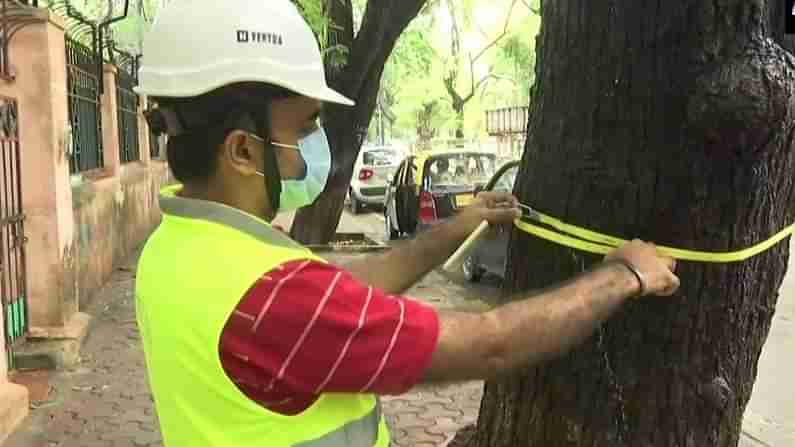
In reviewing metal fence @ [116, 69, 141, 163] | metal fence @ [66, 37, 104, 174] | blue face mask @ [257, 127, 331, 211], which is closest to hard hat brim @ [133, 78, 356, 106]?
blue face mask @ [257, 127, 331, 211]

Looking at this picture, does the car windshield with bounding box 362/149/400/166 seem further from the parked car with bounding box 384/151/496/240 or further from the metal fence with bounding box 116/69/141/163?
the metal fence with bounding box 116/69/141/163

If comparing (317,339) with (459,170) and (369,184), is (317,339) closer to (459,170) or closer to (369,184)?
(459,170)

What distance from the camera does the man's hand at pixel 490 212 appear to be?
2.27 metres

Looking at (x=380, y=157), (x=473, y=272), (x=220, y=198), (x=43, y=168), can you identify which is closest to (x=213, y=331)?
(x=220, y=198)

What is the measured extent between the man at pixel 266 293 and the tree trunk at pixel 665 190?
35cm

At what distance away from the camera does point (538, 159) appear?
235 cm

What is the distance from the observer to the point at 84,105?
8.90 metres

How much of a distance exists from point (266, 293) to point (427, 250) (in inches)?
36.2

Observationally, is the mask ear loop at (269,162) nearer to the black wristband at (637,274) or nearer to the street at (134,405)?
the black wristband at (637,274)

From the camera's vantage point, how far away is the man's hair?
158 cm

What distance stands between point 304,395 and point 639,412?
1062mm

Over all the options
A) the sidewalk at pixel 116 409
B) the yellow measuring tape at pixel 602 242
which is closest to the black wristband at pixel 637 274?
the yellow measuring tape at pixel 602 242

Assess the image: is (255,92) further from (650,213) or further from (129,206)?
(129,206)

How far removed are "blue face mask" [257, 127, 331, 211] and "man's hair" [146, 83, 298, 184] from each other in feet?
0.35
